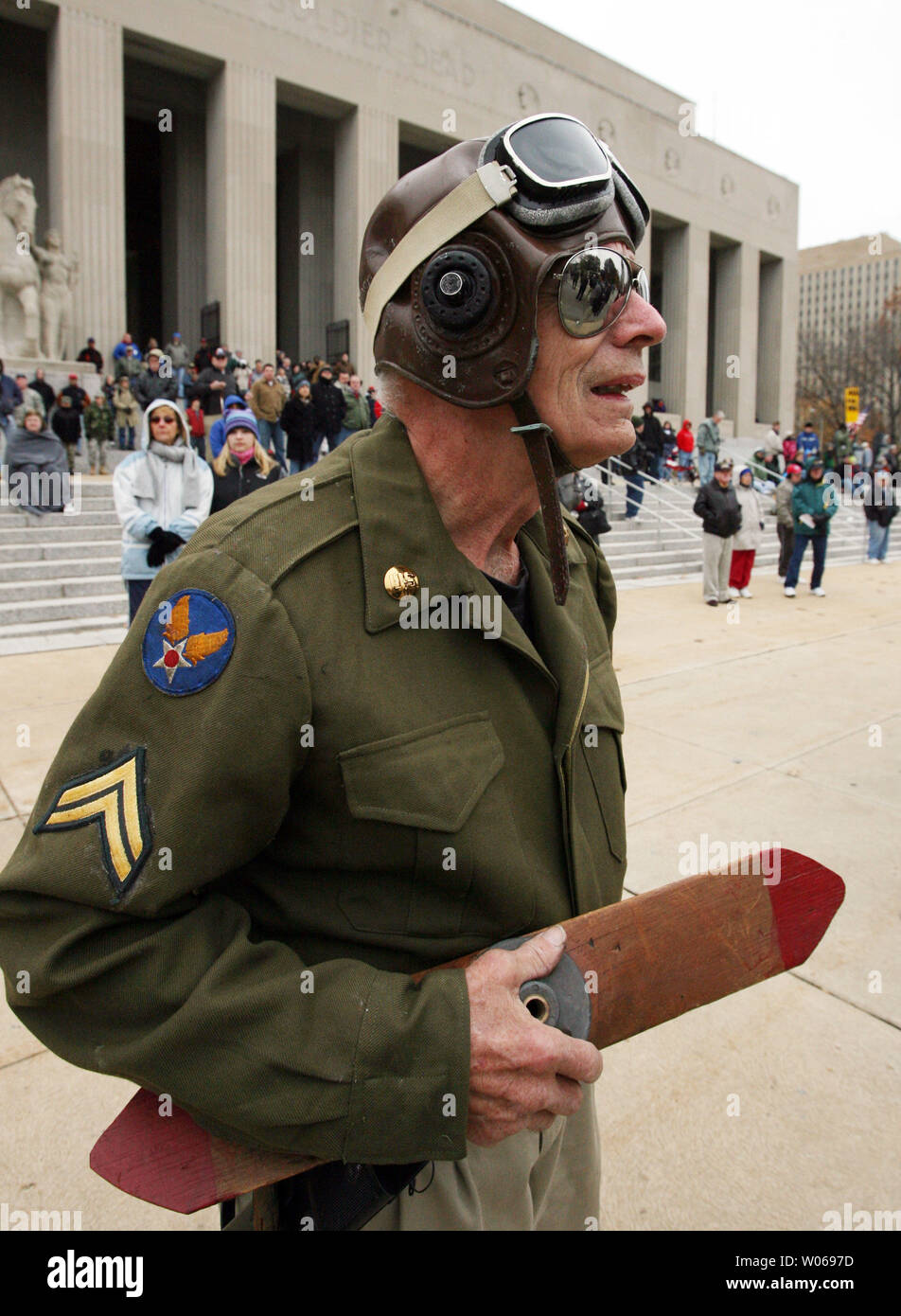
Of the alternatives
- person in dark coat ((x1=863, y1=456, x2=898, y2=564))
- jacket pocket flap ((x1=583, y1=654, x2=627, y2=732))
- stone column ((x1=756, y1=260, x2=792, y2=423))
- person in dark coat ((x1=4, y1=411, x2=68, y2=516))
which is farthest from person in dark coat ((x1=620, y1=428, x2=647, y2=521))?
stone column ((x1=756, y1=260, x2=792, y2=423))

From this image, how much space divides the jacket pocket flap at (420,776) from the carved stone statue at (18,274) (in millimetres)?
18197

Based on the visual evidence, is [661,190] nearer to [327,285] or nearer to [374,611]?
[327,285]

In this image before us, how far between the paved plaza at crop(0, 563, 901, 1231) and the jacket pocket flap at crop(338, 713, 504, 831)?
1362 mm

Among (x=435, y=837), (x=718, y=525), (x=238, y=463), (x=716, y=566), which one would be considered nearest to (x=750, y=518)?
(x=718, y=525)

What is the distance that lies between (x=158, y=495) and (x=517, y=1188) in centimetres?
545

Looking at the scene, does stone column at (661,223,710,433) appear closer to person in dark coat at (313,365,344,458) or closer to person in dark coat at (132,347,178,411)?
person in dark coat at (313,365,344,458)

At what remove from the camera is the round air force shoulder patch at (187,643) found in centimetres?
100

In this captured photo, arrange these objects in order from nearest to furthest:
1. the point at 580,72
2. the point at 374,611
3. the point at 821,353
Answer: the point at 374,611 → the point at 580,72 → the point at 821,353

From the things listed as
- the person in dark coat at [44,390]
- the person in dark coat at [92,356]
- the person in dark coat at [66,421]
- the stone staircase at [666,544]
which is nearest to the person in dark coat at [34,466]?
the person in dark coat at [66,421]

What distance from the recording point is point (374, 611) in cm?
112

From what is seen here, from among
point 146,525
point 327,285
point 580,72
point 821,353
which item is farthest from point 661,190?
point 146,525

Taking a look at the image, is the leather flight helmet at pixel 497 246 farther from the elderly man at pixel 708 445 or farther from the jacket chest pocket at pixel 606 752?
the elderly man at pixel 708 445

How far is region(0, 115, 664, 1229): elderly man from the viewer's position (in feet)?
3.19
